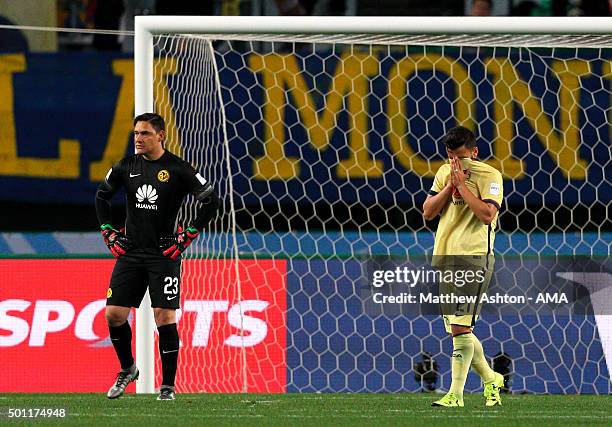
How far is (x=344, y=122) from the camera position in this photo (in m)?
10.8

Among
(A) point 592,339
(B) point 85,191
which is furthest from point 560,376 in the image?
(B) point 85,191

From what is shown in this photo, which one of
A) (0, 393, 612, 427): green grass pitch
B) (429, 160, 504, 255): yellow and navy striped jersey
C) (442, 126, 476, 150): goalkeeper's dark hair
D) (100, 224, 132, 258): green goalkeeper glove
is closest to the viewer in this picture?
(0, 393, 612, 427): green grass pitch

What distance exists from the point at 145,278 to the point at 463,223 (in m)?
1.68

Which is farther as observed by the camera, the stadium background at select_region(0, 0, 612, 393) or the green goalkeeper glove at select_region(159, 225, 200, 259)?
the stadium background at select_region(0, 0, 612, 393)

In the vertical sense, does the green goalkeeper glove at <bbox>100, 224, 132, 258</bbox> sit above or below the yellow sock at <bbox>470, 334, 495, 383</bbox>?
above

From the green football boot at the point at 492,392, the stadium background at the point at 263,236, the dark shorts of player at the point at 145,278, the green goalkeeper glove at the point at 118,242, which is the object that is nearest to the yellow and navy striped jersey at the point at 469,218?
the green football boot at the point at 492,392

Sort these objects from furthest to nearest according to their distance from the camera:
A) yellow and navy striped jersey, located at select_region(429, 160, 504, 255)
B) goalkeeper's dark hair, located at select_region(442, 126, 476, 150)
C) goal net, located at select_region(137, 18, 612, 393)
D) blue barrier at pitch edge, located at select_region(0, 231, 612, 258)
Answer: blue barrier at pitch edge, located at select_region(0, 231, 612, 258) < goal net, located at select_region(137, 18, 612, 393) < yellow and navy striped jersey, located at select_region(429, 160, 504, 255) < goalkeeper's dark hair, located at select_region(442, 126, 476, 150)

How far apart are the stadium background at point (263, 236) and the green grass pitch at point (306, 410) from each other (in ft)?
2.75

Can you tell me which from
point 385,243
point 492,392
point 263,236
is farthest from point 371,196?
point 492,392

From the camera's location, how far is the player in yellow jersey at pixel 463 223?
680cm

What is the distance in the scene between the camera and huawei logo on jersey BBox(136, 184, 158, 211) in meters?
7.09

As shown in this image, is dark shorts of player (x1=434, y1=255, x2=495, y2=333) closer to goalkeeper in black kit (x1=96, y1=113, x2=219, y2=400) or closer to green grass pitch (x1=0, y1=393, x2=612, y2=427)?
green grass pitch (x1=0, y1=393, x2=612, y2=427)

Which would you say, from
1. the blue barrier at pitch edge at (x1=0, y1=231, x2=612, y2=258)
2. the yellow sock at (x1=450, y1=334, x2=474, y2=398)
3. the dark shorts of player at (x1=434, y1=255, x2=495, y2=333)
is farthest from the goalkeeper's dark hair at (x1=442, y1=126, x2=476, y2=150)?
the blue barrier at pitch edge at (x1=0, y1=231, x2=612, y2=258)

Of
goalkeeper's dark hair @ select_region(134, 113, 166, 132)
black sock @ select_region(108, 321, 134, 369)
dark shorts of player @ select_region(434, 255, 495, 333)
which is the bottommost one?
black sock @ select_region(108, 321, 134, 369)
